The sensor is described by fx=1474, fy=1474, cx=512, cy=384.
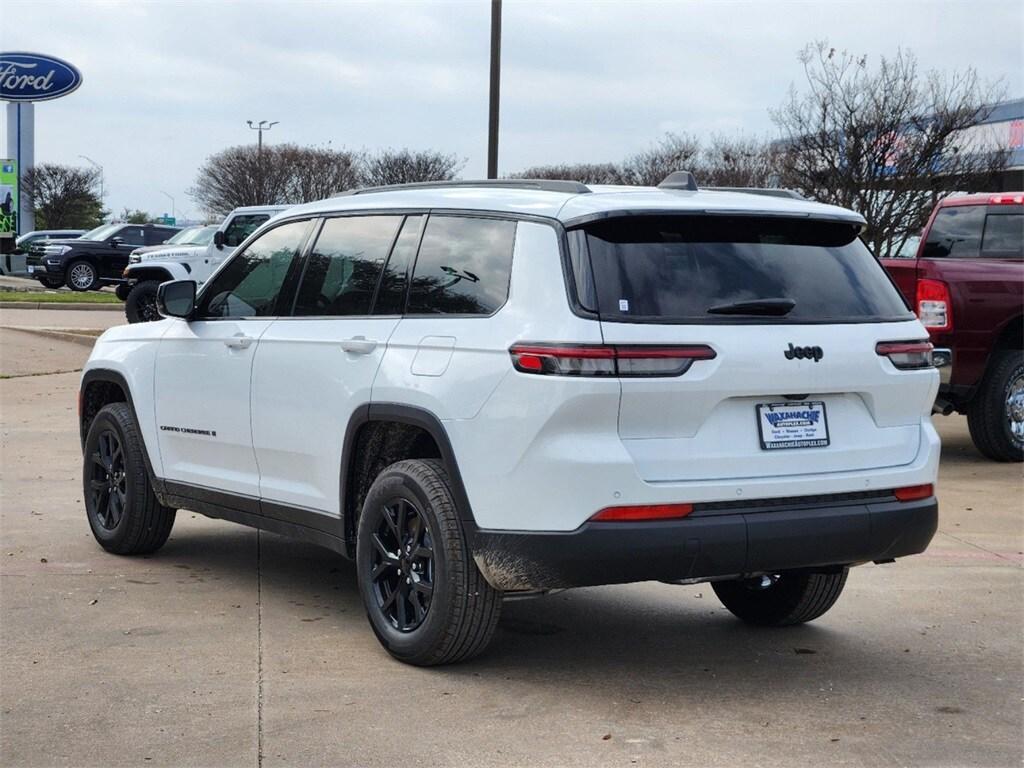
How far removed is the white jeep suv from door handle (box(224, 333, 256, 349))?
6.7 inches

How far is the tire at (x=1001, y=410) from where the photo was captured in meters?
11.3

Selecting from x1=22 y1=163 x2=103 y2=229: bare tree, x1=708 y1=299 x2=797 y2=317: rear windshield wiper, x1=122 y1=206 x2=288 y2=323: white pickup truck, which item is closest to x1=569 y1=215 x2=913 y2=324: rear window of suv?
x1=708 y1=299 x2=797 y2=317: rear windshield wiper

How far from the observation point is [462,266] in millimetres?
5477

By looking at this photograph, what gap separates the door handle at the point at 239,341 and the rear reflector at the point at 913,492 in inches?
111

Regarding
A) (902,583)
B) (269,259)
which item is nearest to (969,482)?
(902,583)

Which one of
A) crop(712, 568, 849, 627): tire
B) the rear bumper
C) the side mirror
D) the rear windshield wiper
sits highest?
the rear windshield wiper

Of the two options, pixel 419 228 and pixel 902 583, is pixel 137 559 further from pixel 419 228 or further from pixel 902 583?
pixel 902 583

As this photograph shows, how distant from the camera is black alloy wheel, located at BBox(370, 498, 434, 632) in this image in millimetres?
5371

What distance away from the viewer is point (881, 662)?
Answer: 5.75 m

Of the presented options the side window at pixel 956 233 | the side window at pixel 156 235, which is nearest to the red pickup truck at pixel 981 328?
the side window at pixel 956 233

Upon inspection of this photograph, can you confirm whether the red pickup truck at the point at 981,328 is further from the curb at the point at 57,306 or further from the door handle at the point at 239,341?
the curb at the point at 57,306

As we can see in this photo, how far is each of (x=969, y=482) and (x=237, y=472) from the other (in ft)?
20.0

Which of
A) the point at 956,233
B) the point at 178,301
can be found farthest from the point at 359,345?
the point at 956,233

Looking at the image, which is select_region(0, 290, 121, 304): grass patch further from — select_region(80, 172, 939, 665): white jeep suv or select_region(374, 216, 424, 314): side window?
select_region(374, 216, 424, 314): side window
